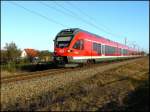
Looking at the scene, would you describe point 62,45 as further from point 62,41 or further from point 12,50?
point 12,50

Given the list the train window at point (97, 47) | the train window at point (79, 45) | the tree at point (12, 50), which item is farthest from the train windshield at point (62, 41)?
the tree at point (12, 50)

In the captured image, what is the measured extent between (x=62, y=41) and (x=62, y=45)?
0.37 metres

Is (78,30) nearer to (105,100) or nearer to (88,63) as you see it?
(88,63)

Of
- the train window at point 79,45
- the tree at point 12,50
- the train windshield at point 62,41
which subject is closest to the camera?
the train windshield at point 62,41

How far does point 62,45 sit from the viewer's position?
2480 centimetres

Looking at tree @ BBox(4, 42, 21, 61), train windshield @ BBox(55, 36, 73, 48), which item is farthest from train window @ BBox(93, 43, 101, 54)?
tree @ BBox(4, 42, 21, 61)

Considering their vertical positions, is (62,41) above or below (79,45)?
above

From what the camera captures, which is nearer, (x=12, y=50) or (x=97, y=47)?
(x=97, y=47)

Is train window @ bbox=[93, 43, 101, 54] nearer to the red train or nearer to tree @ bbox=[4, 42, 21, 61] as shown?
the red train

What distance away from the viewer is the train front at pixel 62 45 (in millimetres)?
24344

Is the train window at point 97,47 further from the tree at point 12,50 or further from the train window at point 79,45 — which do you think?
the tree at point 12,50

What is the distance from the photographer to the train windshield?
972 inches

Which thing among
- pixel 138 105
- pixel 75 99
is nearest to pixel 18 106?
pixel 75 99

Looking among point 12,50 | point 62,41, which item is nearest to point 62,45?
point 62,41
